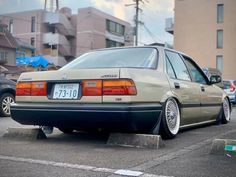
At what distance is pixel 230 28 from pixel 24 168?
37.6 meters

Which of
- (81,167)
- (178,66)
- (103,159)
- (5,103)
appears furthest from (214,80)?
(5,103)

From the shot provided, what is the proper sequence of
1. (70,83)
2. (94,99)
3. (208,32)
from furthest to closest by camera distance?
(208,32)
(70,83)
(94,99)

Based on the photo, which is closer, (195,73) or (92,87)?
(92,87)

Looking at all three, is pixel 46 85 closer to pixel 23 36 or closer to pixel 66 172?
pixel 66 172

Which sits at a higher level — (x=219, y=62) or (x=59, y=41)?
(x=59, y=41)

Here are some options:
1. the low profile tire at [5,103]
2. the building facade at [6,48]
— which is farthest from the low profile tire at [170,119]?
the building facade at [6,48]

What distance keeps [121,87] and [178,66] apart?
165 centimetres

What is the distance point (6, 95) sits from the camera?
29.9ft

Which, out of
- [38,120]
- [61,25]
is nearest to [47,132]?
[38,120]

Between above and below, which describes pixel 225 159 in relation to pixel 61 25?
below

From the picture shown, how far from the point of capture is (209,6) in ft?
131

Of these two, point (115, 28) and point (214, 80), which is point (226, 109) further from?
point (115, 28)

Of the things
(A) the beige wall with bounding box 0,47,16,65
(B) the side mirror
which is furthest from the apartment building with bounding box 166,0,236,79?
(B) the side mirror

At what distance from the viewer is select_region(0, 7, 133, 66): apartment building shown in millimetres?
46156
